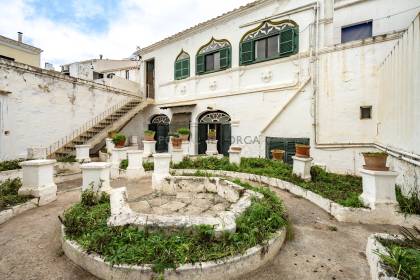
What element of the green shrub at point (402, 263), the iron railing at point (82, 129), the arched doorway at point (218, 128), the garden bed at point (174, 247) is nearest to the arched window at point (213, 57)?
the arched doorway at point (218, 128)

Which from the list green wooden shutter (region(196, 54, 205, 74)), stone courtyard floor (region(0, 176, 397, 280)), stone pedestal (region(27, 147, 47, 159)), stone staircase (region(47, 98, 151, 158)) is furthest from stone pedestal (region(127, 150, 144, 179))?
green wooden shutter (region(196, 54, 205, 74))

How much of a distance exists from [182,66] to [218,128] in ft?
16.6

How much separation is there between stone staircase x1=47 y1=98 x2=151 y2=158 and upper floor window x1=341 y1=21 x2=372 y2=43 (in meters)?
12.2

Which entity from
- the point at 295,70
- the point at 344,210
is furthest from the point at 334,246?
the point at 295,70

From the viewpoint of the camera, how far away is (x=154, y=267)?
2520mm

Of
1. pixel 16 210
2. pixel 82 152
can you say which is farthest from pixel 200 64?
pixel 16 210

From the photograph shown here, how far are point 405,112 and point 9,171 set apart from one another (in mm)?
12426

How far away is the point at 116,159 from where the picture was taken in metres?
9.12

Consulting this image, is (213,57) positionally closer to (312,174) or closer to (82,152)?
(82,152)

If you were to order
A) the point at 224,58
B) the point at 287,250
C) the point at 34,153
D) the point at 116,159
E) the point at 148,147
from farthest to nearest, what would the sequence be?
the point at 224,58
the point at 148,147
the point at 116,159
the point at 34,153
the point at 287,250

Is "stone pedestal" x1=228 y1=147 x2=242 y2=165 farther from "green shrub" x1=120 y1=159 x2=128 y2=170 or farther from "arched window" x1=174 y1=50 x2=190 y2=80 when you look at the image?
"arched window" x1=174 y1=50 x2=190 y2=80

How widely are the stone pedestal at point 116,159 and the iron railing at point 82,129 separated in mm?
3650

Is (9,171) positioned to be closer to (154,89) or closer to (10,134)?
(10,134)

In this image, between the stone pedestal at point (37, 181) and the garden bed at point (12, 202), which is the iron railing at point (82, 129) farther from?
the stone pedestal at point (37, 181)
